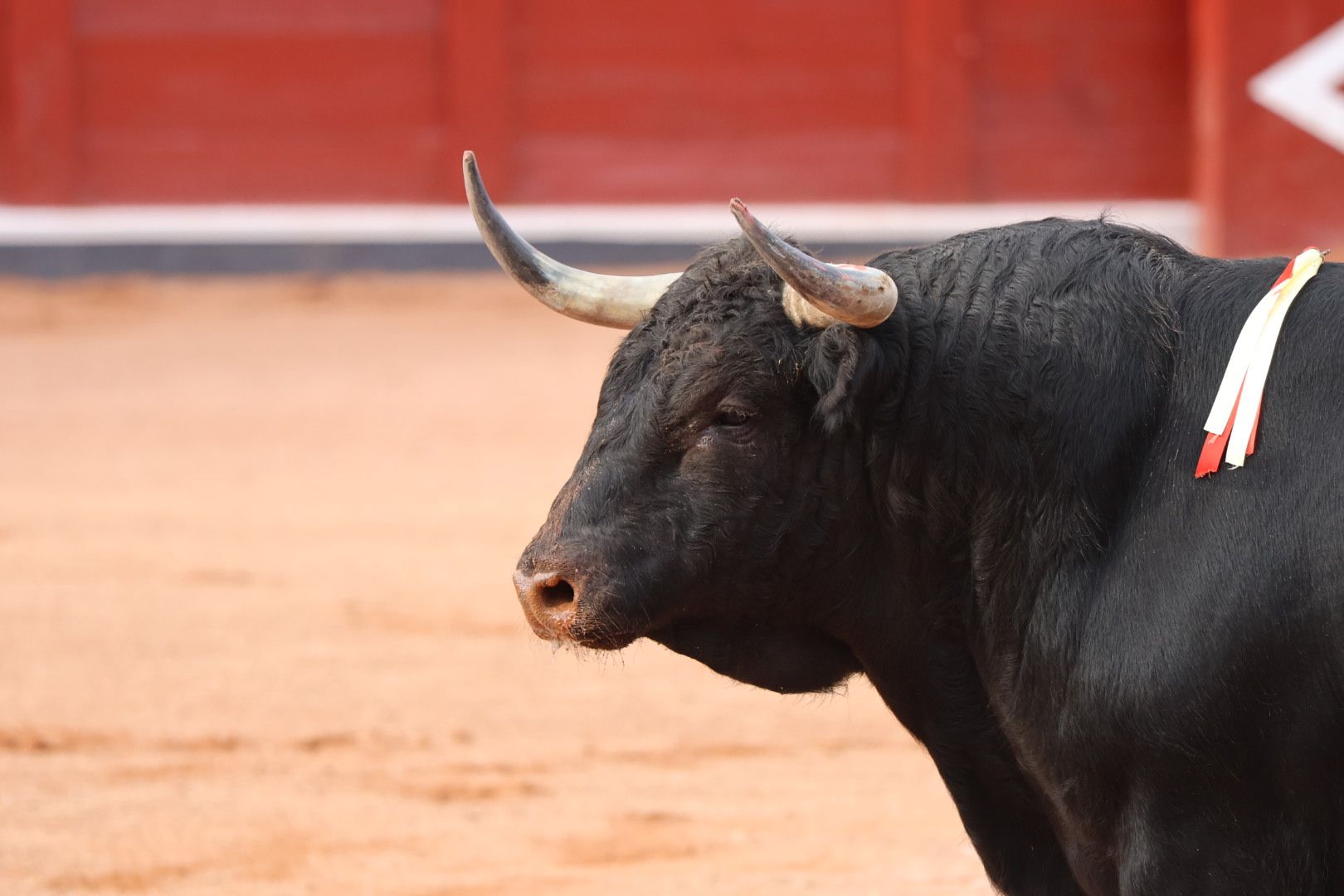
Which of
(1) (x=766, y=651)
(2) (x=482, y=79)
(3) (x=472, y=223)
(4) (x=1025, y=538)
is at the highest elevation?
(4) (x=1025, y=538)

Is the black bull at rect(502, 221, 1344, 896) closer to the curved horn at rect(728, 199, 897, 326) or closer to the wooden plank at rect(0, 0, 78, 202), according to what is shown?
the curved horn at rect(728, 199, 897, 326)

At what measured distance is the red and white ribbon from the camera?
7.77 feet

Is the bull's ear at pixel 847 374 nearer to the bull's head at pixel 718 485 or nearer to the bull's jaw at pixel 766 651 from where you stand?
the bull's head at pixel 718 485

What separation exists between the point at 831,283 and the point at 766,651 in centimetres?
→ 63

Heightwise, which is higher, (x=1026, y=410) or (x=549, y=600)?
(x=1026, y=410)

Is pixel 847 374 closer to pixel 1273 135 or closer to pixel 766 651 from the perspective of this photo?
pixel 766 651

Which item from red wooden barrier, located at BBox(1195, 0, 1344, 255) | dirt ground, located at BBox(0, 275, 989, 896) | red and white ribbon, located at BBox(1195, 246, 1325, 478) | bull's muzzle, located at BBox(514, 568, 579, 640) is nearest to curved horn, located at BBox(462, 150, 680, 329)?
bull's muzzle, located at BBox(514, 568, 579, 640)

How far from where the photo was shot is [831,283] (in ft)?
8.08

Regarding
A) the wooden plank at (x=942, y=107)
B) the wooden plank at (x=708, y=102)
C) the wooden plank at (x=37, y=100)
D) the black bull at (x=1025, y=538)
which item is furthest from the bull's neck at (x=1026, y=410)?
the wooden plank at (x=37, y=100)

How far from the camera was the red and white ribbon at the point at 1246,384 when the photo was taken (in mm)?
2369

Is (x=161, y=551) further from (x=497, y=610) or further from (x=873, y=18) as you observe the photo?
(x=873, y=18)

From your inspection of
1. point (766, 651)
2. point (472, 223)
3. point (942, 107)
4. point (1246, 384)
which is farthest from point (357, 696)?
point (942, 107)

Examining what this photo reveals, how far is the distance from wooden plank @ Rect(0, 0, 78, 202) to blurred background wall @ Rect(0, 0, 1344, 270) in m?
0.02

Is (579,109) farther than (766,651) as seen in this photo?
Yes
